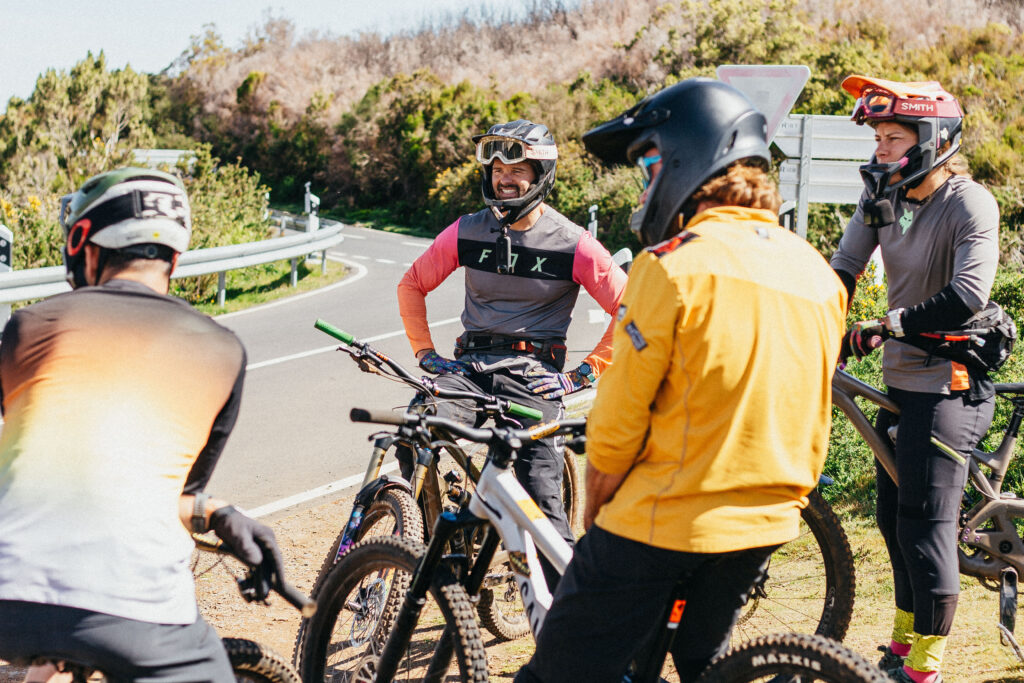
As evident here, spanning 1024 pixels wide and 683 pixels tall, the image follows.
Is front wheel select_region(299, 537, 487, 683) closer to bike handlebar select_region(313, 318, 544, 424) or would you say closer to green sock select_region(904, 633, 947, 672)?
bike handlebar select_region(313, 318, 544, 424)

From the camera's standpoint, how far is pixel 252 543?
8.17 feet

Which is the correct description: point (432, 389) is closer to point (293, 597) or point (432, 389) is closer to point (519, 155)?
point (519, 155)

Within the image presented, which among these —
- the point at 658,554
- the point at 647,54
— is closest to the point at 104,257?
the point at 658,554


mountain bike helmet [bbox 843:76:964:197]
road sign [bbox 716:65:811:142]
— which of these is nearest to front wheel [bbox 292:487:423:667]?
mountain bike helmet [bbox 843:76:964:197]

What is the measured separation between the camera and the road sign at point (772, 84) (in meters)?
6.97

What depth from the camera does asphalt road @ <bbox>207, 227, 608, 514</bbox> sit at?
23.6 ft

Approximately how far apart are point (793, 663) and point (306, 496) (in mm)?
4797

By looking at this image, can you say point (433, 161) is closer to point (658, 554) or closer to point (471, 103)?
point (471, 103)

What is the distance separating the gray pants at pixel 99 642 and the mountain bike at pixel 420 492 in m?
A: 1.38

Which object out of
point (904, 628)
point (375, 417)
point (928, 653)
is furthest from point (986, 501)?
point (375, 417)

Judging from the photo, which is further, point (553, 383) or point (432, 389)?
point (553, 383)

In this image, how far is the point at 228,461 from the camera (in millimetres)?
7578

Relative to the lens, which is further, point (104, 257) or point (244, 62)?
point (244, 62)

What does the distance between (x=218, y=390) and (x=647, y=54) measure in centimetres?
3412
